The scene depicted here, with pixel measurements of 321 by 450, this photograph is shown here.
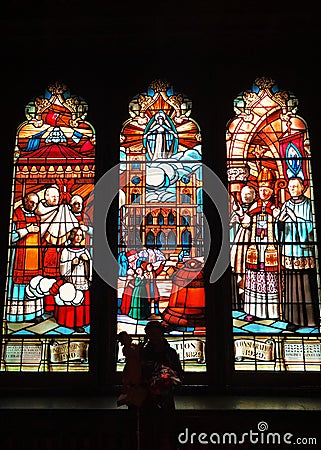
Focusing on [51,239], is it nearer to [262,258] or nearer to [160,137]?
[160,137]

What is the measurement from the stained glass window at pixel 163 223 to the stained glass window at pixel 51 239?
1.12ft

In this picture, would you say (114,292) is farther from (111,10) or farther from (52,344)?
(111,10)

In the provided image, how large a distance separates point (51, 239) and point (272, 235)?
1.94 m

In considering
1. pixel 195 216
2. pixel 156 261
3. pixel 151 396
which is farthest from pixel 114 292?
pixel 151 396

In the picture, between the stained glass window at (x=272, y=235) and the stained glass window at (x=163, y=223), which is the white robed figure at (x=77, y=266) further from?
the stained glass window at (x=272, y=235)

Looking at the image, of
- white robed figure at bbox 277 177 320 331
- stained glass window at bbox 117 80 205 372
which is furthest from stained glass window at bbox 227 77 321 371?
stained glass window at bbox 117 80 205 372

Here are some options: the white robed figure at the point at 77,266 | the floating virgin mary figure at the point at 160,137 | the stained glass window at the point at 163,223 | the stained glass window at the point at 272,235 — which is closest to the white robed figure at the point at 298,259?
the stained glass window at the point at 272,235

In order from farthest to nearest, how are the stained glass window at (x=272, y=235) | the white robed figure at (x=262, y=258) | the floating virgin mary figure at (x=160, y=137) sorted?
the floating virgin mary figure at (x=160, y=137) < the white robed figure at (x=262, y=258) < the stained glass window at (x=272, y=235)

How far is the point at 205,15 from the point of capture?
16.8ft

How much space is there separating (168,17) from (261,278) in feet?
7.90

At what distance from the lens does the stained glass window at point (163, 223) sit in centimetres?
489

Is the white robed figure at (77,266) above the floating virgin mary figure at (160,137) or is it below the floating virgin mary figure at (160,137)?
below

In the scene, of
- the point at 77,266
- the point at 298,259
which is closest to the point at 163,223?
the point at 77,266

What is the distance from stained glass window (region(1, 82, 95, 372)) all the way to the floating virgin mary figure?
52cm
